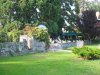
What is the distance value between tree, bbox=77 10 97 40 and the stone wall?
82.1 ft

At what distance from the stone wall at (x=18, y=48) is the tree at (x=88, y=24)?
2502 cm

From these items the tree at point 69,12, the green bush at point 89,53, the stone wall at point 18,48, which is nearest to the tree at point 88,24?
the tree at point 69,12

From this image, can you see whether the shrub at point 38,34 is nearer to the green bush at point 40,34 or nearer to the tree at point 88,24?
the green bush at point 40,34

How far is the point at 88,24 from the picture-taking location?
5981 centimetres

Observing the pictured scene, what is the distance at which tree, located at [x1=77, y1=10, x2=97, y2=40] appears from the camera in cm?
5956

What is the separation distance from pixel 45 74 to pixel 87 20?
4414cm

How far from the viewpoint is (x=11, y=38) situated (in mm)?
44094

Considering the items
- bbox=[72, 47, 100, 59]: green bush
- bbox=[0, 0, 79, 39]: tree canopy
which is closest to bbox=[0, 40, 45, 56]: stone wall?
bbox=[72, 47, 100, 59]: green bush

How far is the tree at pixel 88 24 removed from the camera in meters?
59.6

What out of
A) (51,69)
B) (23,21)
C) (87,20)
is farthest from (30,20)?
(51,69)

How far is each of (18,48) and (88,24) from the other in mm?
29952

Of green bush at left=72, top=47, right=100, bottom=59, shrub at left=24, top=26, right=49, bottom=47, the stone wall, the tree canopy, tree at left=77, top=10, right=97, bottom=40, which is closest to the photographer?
green bush at left=72, top=47, right=100, bottom=59

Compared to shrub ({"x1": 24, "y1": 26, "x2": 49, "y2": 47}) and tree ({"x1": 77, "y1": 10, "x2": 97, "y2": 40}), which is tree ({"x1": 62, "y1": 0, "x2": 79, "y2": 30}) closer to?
tree ({"x1": 77, "y1": 10, "x2": 97, "y2": 40})

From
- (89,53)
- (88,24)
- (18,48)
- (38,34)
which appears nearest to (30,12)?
(38,34)
